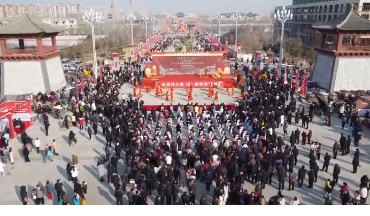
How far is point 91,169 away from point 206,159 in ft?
14.3

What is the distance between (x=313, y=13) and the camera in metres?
56.7

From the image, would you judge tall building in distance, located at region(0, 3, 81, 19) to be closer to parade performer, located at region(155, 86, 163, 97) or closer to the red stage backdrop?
the red stage backdrop

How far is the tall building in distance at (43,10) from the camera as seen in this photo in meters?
116

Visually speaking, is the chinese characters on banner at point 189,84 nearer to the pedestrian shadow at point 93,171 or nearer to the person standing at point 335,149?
the pedestrian shadow at point 93,171

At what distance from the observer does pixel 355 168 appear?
11977 millimetres

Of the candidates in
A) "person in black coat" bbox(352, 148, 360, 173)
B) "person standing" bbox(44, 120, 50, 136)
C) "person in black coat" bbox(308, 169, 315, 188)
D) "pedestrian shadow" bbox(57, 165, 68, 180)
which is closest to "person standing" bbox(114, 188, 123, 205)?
"pedestrian shadow" bbox(57, 165, 68, 180)

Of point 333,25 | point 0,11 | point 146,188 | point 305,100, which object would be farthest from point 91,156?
point 0,11

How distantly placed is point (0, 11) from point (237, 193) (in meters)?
125

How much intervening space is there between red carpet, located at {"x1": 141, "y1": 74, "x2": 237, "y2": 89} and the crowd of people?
269 inches

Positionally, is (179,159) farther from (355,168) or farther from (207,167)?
(355,168)

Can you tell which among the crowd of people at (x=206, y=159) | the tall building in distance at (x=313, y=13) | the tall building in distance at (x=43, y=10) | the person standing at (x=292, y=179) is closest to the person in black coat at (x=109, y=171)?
the crowd of people at (x=206, y=159)

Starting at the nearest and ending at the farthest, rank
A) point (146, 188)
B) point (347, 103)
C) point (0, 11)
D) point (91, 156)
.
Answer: point (146, 188), point (91, 156), point (347, 103), point (0, 11)

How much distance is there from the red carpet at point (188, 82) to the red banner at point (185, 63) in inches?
57.3

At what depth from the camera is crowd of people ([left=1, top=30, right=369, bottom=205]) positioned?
32.2 ft
